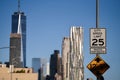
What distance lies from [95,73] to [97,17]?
293 centimetres

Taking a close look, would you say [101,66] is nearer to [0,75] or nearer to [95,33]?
[95,33]

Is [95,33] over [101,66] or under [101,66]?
over

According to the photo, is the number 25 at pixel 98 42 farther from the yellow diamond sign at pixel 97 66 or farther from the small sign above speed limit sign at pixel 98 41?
the yellow diamond sign at pixel 97 66

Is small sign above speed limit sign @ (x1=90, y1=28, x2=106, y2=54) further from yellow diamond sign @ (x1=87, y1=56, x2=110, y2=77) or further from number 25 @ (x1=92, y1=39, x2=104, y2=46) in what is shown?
yellow diamond sign @ (x1=87, y1=56, x2=110, y2=77)

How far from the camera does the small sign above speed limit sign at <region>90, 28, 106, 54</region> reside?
2192cm

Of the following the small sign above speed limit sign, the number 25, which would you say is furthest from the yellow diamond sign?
the number 25

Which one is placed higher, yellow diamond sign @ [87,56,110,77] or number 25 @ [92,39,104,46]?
number 25 @ [92,39,104,46]

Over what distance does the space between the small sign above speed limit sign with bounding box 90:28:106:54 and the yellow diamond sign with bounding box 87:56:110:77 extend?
1.18 feet

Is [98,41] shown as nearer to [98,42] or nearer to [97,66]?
[98,42]

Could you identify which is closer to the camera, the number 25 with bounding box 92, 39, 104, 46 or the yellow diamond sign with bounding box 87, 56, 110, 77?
the yellow diamond sign with bounding box 87, 56, 110, 77

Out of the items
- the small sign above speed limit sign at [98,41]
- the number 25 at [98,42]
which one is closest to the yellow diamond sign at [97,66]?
the small sign above speed limit sign at [98,41]

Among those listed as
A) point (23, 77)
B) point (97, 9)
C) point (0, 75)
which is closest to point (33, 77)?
point (23, 77)

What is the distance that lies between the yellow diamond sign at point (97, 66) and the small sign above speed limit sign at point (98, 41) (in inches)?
14.2

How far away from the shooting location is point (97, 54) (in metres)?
22.1
